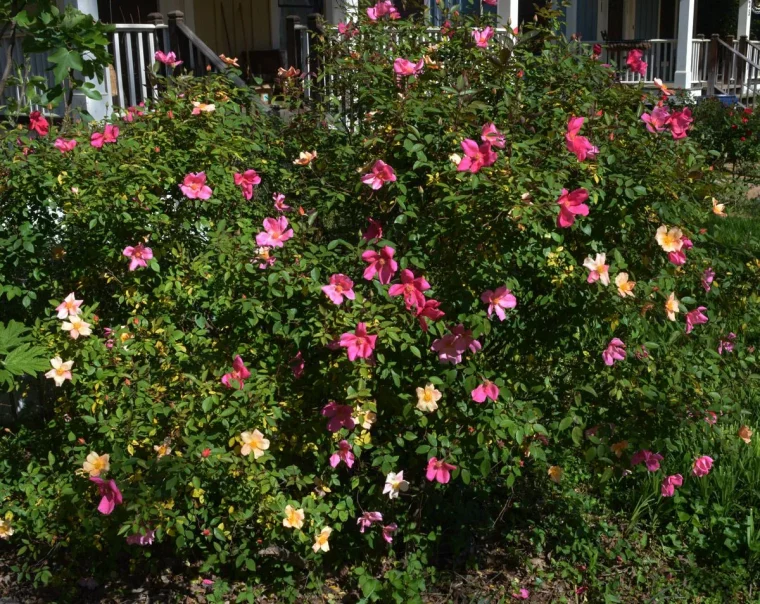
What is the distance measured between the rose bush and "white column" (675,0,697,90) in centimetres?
1319

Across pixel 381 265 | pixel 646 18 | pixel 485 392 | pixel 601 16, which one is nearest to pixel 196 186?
pixel 381 265

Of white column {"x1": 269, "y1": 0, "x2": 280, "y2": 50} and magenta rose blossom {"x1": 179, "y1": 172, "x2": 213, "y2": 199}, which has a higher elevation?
white column {"x1": 269, "y1": 0, "x2": 280, "y2": 50}

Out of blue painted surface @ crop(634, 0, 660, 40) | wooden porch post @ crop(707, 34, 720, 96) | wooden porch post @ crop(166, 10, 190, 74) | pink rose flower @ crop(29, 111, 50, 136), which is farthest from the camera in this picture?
blue painted surface @ crop(634, 0, 660, 40)

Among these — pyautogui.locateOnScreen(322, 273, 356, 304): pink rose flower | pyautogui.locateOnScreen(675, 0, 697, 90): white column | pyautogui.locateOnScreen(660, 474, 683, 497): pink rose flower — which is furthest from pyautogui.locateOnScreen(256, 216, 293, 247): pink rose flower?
pyautogui.locateOnScreen(675, 0, 697, 90): white column

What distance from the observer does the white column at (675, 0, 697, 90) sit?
15.3 metres

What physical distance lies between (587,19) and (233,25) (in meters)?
8.79

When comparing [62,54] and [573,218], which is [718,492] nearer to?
[573,218]

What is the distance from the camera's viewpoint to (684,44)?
1543 centimetres

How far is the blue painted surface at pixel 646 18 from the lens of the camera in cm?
1966

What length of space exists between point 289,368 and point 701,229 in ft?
4.98

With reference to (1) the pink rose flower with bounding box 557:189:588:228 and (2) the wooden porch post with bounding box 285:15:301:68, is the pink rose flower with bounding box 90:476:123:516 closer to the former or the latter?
(1) the pink rose flower with bounding box 557:189:588:228

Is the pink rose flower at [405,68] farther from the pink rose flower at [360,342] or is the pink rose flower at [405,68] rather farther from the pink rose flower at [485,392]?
the pink rose flower at [485,392]

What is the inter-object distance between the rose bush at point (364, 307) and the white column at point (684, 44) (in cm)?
1319

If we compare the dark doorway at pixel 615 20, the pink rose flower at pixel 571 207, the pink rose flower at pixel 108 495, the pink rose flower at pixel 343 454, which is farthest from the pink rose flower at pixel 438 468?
the dark doorway at pixel 615 20
